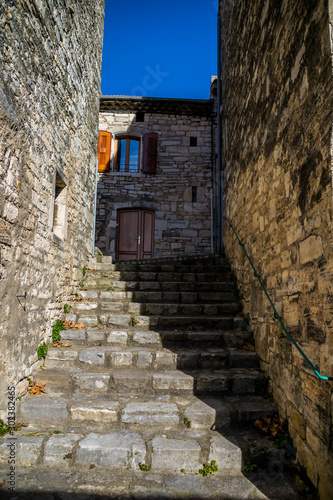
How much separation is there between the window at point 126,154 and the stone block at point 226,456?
28.0 feet

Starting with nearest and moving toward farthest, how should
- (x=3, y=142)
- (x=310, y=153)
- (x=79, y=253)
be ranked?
(x=310, y=153)
(x=3, y=142)
(x=79, y=253)

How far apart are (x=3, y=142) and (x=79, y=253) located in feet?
8.36

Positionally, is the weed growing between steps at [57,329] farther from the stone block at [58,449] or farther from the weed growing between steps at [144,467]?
the weed growing between steps at [144,467]

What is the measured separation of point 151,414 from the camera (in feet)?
9.00

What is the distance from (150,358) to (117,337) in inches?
21.2

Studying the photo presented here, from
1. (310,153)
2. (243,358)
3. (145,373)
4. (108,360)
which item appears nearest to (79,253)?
(108,360)

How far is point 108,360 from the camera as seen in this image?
11.1 feet

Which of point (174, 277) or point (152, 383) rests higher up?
point (174, 277)

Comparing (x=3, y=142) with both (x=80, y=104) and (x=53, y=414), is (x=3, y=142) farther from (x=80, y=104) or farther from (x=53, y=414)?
(x=80, y=104)

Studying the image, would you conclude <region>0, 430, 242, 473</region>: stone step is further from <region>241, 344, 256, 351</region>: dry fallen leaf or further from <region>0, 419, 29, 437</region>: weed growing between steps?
<region>241, 344, 256, 351</region>: dry fallen leaf

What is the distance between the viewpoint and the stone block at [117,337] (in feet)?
12.3

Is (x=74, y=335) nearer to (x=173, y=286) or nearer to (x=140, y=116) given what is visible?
(x=173, y=286)

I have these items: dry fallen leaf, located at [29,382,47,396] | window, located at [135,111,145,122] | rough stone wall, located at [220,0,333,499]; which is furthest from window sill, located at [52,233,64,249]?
window, located at [135,111,145,122]

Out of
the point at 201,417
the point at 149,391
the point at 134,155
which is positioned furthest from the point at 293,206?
the point at 134,155
